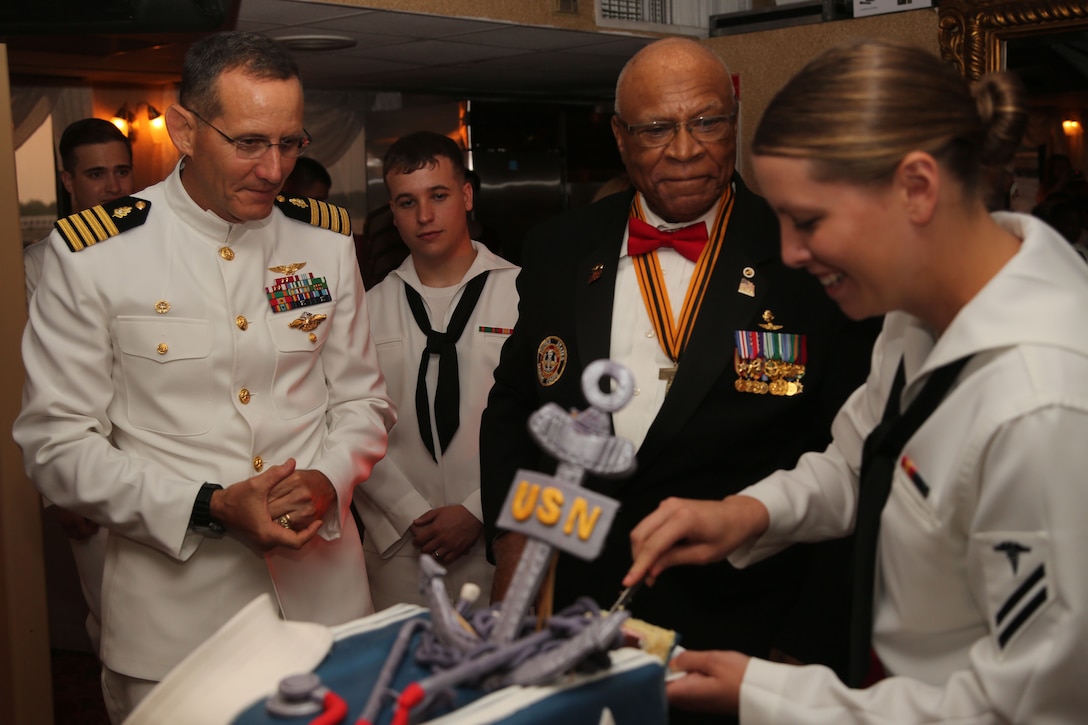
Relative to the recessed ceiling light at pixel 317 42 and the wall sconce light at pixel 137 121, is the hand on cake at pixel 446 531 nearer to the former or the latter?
the recessed ceiling light at pixel 317 42

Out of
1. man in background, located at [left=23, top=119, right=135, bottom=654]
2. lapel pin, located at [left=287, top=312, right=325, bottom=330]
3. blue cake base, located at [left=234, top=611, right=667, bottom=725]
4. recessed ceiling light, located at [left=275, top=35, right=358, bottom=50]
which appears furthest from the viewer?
recessed ceiling light, located at [left=275, top=35, right=358, bottom=50]

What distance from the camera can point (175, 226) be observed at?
6.84ft

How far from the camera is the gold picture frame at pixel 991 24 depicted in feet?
11.5

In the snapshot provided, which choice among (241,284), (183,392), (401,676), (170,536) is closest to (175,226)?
(241,284)

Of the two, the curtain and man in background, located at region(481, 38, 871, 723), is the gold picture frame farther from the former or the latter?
the curtain

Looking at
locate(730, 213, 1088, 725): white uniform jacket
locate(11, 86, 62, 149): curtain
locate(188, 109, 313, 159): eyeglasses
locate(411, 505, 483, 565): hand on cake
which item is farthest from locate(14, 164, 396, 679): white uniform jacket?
locate(11, 86, 62, 149): curtain

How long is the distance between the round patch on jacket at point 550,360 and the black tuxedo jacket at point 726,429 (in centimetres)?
1

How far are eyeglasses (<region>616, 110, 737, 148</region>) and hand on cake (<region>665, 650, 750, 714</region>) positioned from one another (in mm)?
1078

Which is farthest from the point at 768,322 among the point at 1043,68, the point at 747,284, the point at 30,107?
the point at 30,107

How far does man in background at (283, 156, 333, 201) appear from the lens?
4.41 metres

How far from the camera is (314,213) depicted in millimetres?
2295

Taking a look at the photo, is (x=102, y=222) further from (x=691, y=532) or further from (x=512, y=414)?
(x=691, y=532)

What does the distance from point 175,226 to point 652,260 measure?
0.96 metres

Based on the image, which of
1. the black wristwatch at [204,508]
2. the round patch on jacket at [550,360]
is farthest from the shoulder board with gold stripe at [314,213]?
the black wristwatch at [204,508]
